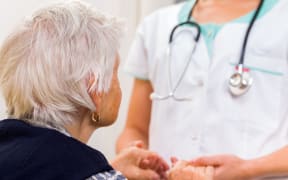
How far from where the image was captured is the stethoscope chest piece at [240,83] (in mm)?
1413

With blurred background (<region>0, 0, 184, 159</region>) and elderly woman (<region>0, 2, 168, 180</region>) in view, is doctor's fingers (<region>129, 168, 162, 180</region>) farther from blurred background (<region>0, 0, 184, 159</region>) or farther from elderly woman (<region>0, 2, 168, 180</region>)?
blurred background (<region>0, 0, 184, 159</region>)

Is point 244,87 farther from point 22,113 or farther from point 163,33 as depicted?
point 22,113

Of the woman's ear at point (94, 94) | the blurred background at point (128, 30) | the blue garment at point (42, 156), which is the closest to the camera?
the blue garment at point (42, 156)

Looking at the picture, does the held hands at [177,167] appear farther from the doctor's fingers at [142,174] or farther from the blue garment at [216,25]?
the blue garment at [216,25]

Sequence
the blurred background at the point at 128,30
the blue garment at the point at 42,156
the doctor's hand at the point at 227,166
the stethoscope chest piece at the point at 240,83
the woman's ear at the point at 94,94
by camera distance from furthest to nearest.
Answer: the blurred background at the point at 128,30, the stethoscope chest piece at the point at 240,83, the doctor's hand at the point at 227,166, the woman's ear at the point at 94,94, the blue garment at the point at 42,156

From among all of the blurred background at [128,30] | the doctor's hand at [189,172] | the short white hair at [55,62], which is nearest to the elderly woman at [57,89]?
the short white hair at [55,62]

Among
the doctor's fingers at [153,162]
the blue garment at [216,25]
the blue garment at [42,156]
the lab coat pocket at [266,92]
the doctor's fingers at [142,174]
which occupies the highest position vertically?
the blue garment at [216,25]

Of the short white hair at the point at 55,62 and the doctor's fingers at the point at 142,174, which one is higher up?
the short white hair at the point at 55,62

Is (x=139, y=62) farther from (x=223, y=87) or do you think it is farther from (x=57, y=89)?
(x=57, y=89)

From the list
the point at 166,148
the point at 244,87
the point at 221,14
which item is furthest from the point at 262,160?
the point at 221,14

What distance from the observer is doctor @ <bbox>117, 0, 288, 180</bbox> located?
1.40 metres

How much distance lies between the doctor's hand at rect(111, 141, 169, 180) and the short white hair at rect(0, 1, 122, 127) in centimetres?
33

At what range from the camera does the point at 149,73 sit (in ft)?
5.42

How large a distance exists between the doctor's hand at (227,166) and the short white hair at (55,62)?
350 mm
